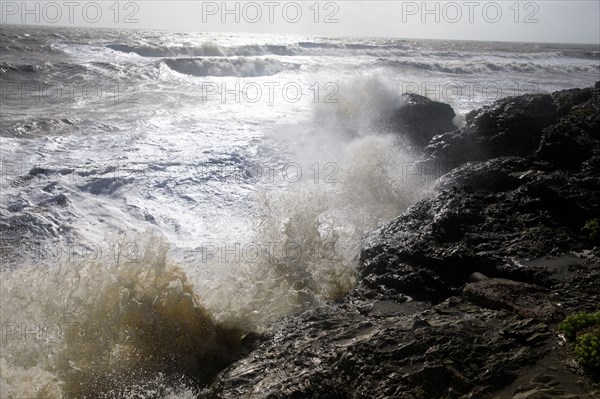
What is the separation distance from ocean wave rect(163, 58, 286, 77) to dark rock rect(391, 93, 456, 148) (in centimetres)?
1626

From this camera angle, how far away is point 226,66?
28.6 m

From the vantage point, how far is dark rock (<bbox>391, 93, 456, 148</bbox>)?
10.8 m

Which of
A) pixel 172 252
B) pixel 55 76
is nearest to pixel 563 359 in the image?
pixel 172 252

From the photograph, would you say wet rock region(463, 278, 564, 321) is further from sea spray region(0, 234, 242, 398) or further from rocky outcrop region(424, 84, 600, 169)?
rocky outcrop region(424, 84, 600, 169)

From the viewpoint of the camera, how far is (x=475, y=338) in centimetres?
304

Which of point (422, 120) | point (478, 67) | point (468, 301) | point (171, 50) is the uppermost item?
point (171, 50)

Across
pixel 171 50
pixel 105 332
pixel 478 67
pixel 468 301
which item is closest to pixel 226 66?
pixel 171 50

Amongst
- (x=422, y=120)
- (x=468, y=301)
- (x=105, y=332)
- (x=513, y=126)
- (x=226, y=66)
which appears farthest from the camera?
(x=226, y=66)

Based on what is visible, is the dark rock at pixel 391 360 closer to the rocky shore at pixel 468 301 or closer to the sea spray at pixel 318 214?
the rocky shore at pixel 468 301

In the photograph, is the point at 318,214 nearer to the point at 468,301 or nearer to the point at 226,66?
the point at 468,301

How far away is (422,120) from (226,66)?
65.8ft

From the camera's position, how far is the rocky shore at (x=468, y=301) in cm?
281

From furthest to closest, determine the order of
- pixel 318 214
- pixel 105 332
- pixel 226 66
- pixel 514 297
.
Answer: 1. pixel 226 66
2. pixel 318 214
3. pixel 105 332
4. pixel 514 297

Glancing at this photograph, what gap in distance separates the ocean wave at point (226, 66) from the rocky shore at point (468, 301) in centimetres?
2181
